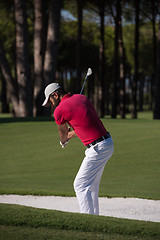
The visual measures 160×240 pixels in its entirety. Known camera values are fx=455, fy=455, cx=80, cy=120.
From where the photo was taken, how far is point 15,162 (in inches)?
510

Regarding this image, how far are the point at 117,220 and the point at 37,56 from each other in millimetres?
21058


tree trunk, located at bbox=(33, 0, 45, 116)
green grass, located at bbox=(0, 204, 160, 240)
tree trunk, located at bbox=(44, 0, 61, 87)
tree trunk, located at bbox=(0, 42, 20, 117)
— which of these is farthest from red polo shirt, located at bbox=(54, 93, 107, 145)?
tree trunk, located at bbox=(0, 42, 20, 117)

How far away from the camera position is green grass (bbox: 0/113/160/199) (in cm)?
1023

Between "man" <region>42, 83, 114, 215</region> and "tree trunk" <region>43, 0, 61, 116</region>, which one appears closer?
"man" <region>42, 83, 114, 215</region>

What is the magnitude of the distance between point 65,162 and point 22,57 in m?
13.9

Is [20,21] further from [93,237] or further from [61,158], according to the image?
[93,237]

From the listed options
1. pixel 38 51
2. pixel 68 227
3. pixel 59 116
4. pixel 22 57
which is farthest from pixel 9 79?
pixel 68 227

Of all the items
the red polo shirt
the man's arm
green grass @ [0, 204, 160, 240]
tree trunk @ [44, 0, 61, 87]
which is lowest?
green grass @ [0, 204, 160, 240]

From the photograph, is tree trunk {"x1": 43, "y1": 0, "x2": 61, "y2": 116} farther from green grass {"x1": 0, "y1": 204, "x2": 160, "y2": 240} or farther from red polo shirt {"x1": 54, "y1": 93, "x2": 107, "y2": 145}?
green grass {"x1": 0, "y1": 204, "x2": 160, "y2": 240}

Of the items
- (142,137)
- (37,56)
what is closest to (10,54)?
(37,56)

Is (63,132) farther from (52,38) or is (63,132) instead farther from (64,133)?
(52,38)

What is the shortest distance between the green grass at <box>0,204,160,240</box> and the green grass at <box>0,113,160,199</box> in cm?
349

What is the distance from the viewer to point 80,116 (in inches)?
240

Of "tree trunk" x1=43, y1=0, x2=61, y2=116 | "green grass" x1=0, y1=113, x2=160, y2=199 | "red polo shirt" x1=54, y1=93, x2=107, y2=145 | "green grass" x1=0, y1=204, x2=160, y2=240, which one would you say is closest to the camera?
"green grass" x1=0, y1=204, x2=160, y2=240
